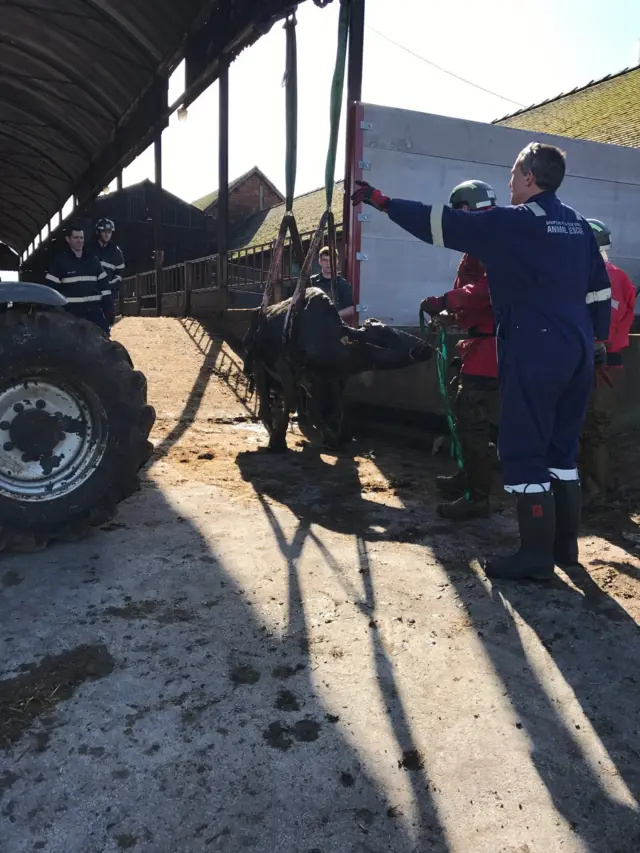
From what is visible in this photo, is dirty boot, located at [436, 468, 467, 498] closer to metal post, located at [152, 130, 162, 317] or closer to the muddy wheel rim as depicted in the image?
the muddy wheel rim

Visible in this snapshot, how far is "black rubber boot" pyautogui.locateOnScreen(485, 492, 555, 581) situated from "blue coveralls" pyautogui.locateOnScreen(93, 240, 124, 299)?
4763 millimetres

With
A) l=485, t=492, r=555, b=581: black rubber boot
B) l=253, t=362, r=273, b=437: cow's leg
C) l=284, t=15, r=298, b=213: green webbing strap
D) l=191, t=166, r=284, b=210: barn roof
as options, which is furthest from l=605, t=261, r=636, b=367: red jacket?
l=191, t=166, r=284, b=210: barn roof

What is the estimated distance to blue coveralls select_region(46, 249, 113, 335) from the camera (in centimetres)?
585

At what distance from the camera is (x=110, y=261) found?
20.6 ft

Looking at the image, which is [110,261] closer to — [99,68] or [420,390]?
[420,390]

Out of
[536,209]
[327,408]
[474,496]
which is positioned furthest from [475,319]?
[327,408]

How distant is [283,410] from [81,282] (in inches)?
90.9

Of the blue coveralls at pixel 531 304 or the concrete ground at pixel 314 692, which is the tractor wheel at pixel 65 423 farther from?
the blue coveralls at pixel 531 304

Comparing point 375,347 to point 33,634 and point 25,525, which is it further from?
point 33,634

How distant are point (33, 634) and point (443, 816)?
162 cm

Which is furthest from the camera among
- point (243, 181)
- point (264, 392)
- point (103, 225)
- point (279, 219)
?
point (243, 181)

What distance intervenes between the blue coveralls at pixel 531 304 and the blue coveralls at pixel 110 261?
3.97 meters

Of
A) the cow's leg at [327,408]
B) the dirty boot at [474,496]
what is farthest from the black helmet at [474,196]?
the cow's leg at [327,408]

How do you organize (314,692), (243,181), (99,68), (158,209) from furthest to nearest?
(243,181), (158,209), (99,68), (314,692)
